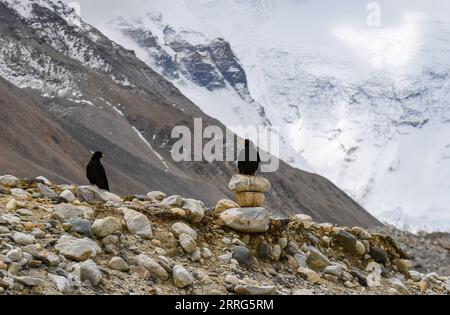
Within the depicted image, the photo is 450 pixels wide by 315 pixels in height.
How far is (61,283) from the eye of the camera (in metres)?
8.14

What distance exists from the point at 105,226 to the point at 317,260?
151 inches

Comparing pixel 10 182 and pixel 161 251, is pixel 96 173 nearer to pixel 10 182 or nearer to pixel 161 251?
pixel 10 182

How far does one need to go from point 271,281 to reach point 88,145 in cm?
7875

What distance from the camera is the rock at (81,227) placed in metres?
9.55

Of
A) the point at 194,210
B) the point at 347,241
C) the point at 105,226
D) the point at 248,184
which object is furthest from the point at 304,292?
the point at 347,241

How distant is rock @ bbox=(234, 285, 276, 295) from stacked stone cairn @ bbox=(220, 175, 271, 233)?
2.06m

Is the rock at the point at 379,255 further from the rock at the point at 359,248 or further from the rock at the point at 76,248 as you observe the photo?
the rock at the point at 76,248

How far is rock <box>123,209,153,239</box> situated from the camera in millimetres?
10258

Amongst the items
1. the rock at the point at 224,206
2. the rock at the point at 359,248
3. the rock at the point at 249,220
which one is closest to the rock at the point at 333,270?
the rock at the point at 249,220

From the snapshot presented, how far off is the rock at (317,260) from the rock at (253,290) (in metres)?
2.74

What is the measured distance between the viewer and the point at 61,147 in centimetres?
7762
